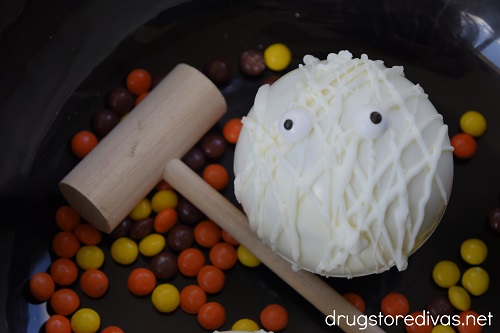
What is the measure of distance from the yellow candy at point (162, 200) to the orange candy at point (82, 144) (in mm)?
159

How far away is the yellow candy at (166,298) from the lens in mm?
1418

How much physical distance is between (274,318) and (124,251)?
0.30 m

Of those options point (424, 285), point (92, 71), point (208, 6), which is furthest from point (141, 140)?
point (424, 285)

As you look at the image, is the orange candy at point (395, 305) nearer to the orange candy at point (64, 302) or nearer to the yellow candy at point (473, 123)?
the yellow candy at point (473, 123)

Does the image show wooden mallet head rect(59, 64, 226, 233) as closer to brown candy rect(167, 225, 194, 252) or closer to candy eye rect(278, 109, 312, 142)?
brown candy rect(167, 225, 194, 252)

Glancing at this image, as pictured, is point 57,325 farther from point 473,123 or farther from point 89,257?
point 473,123

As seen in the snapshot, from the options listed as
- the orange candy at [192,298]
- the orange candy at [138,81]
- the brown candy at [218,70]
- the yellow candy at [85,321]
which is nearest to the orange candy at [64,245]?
the yellow candy at [85,321]

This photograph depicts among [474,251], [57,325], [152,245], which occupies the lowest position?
[57,325]

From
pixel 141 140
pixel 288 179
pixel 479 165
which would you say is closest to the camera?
pixel 288 179

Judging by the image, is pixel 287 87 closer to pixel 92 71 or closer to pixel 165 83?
pixel 165 83

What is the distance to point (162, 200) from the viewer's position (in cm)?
149

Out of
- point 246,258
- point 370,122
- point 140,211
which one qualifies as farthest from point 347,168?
point 140,211

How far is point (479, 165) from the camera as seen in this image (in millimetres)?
1542

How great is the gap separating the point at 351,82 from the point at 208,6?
21.2 inches
